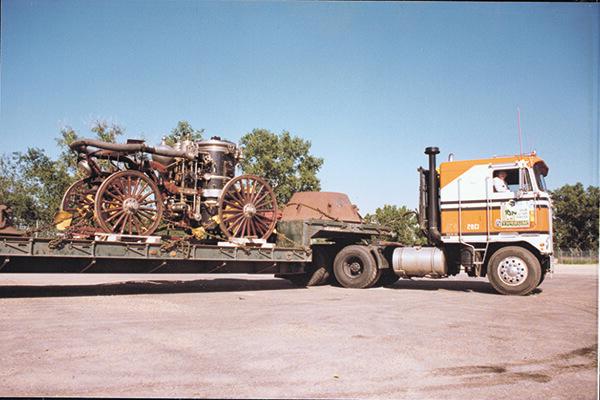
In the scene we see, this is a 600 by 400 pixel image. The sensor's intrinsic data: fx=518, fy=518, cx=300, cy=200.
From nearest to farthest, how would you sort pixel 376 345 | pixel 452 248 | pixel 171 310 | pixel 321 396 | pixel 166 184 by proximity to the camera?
pixel 321 396
pixel 376 345
pixel 171 310
pixel 166 184
pixel 452 248

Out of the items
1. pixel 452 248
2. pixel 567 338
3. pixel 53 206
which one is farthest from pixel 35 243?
pixel 53 206

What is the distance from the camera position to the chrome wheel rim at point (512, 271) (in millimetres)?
12477

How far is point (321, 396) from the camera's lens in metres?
4.12

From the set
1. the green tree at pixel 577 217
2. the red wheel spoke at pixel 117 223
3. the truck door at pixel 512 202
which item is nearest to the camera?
the red wheel spoke at pixel 117 223

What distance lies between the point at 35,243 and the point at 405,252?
922cm

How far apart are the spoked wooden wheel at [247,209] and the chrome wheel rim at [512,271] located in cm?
595

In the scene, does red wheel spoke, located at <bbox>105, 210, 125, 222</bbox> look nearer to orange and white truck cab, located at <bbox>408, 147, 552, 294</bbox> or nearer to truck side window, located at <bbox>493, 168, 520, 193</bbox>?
orange and white truck cab, located at <bbox>408, 147, 552, 294</bbox>

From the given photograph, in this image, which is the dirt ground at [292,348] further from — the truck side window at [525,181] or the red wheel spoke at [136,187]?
the truck side window at [525,181]

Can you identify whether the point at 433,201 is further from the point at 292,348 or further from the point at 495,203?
the point at 292,348

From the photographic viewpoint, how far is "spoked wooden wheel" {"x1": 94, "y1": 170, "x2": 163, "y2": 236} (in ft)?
37.5

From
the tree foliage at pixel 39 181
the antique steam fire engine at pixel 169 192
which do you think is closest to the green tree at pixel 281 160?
the tree foliage at pixel 39 181

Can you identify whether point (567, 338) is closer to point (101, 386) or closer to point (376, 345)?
point (376, 345)

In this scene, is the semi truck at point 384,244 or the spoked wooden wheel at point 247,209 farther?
the spoked wooden wheel at point 247,209

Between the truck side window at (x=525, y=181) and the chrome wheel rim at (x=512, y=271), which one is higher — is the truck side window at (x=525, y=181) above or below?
above
